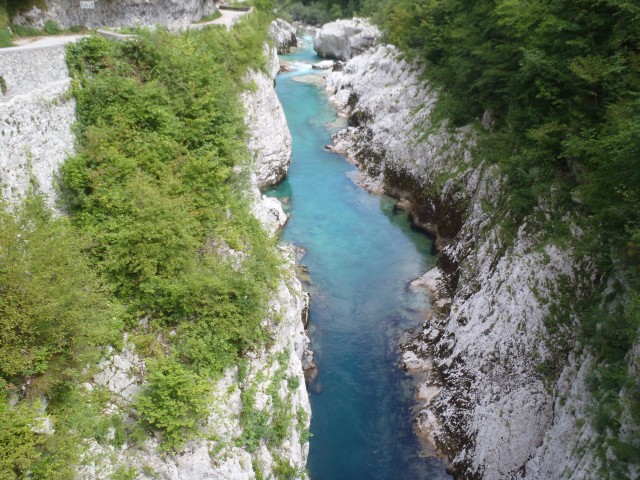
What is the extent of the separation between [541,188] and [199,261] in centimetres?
1153

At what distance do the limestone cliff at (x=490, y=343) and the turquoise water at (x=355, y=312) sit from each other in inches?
35.8

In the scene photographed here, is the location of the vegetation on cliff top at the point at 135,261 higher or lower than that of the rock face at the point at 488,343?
higher

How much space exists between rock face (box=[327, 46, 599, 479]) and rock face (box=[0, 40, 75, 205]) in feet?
43.8

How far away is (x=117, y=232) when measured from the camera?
37.6ft

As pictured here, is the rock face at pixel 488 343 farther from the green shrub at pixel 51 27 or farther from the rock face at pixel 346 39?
the rock face at pixel 346 39

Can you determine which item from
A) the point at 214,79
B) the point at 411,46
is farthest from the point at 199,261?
the point at 411,46

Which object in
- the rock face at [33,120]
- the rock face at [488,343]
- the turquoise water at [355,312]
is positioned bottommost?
the turquoise water at [355,312]

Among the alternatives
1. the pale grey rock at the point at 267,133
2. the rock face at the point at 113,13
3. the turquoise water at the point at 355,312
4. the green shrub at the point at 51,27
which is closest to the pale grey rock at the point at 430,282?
the turquoise water at the point at 355,312

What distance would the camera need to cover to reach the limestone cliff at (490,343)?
11.4m

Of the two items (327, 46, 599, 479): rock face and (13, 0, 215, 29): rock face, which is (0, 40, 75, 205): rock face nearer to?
(13, 0, 215, 29): rock face

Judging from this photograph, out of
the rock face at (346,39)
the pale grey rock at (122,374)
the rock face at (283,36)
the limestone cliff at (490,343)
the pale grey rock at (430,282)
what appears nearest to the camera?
the pale grey rock at (122,374)

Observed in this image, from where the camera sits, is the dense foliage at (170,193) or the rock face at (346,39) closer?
the dense foliage at (170,193)

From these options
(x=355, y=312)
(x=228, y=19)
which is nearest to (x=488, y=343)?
(x=355, y=312)

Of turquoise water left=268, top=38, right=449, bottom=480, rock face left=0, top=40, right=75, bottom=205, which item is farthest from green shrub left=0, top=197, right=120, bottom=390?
A: turquoise water left=268, top=38, right=449, bottom=480
